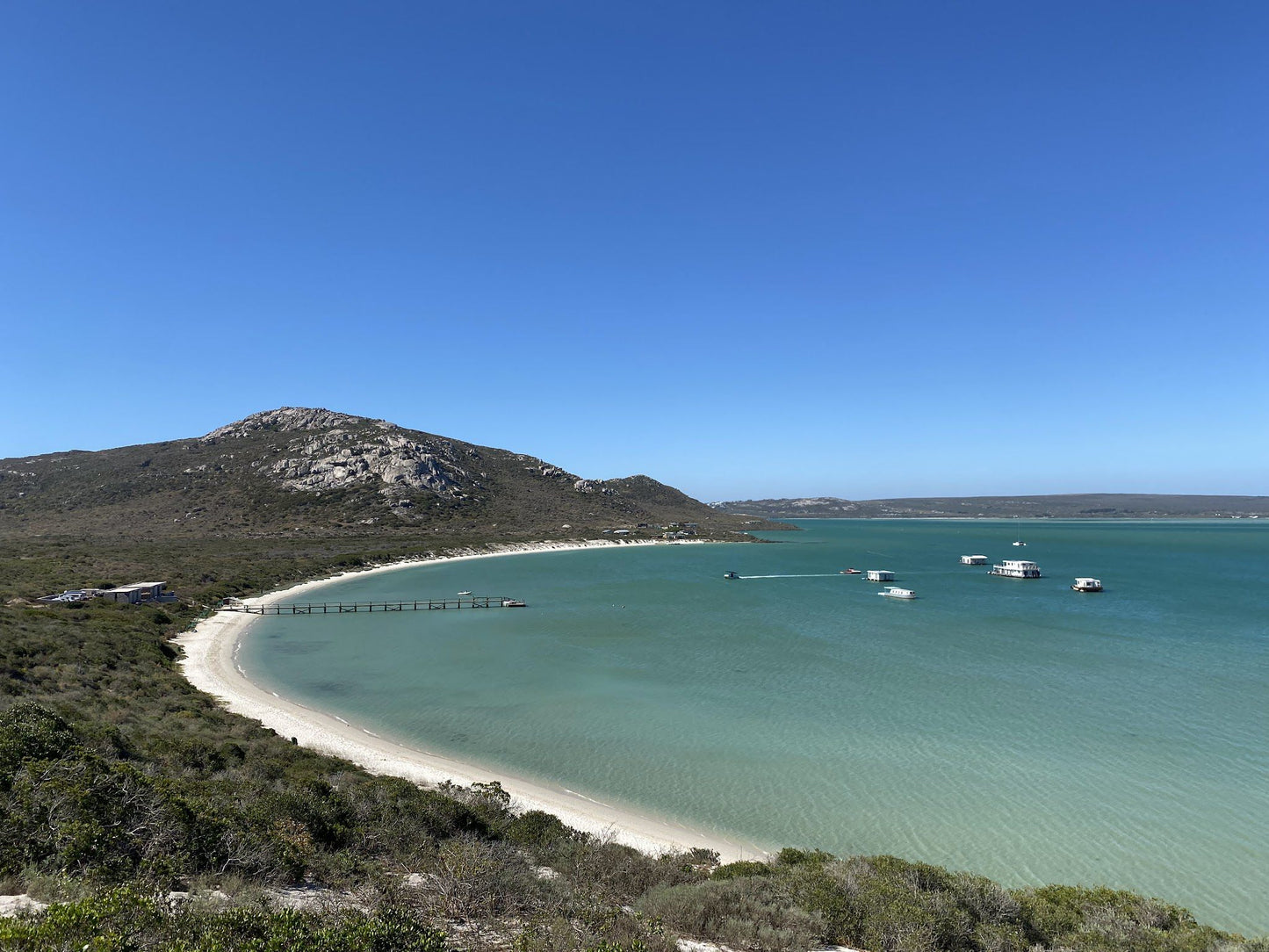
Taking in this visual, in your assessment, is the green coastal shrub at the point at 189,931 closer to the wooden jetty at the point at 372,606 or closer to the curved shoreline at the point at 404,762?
the curved shoreline at the point at 404,762

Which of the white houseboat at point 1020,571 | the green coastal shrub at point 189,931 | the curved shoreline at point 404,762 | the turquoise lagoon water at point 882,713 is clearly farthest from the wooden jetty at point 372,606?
the white houseboat at point 1020,571

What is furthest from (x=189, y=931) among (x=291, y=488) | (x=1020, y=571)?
(x=291, y=488)

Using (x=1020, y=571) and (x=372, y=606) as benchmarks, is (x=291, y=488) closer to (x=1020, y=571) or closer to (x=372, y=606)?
(x=372, y=606)

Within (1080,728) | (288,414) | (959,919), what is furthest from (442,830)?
(288,414)

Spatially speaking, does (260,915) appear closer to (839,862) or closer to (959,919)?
(959,919)

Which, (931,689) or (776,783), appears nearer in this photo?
(776,783)

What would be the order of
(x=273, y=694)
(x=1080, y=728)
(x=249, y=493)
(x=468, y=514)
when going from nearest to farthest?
(x=1080, y=728) → (x=273, y=694) → (x=249, y=493) → (x=468, y=514)
